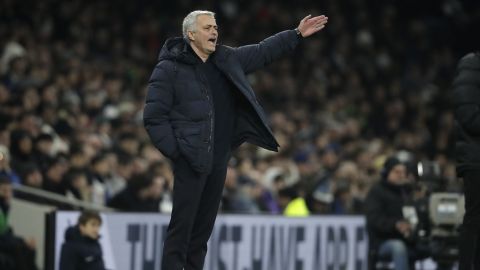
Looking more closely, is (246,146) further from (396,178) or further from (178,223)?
(178,223)

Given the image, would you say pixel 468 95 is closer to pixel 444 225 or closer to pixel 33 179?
pixel 444 225

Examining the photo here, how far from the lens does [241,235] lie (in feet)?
42.4

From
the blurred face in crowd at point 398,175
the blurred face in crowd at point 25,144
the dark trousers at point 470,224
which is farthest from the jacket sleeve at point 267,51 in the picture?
the blurred face in crowd at point 25,144

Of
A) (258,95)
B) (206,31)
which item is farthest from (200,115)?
(258,95)

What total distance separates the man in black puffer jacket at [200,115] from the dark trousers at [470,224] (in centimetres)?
158

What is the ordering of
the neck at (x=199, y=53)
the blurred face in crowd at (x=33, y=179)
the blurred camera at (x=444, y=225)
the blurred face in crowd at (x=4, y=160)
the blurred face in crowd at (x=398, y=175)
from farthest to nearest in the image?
the blurred face in crowd at (x=33, y=179)
the blurred face in crowd at (x=4, y=160)
the blurred face in crowd at (x=398, y=175)
the blurred camera at (x=444, y=225)
the neck at (x=199, y=53)

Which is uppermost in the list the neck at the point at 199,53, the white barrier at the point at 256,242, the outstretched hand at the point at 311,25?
the outstretched hand at the point at 311,25

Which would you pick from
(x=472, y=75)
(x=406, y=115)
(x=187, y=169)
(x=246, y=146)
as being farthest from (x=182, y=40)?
(x=406, y=115)

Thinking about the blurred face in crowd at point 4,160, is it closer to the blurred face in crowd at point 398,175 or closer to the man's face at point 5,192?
the man's face at point 5,192

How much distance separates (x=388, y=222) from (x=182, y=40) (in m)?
4.05

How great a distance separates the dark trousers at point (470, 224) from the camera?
370 inches

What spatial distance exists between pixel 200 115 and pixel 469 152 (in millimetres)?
2123

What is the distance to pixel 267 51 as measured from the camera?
8.89 m

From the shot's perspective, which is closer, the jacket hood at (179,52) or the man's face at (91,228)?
the jacket hood at (179,52)
